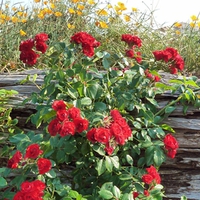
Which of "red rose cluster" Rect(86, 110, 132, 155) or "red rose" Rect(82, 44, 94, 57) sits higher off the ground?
"red rose" Rect(82, 44, 94, 57)

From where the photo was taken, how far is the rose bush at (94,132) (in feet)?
8.19

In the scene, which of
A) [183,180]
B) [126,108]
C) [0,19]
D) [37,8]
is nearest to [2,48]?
[0,19]

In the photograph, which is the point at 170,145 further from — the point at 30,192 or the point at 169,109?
the point at 30,192

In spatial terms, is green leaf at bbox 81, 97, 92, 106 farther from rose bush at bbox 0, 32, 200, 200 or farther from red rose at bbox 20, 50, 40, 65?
red rose at bbox 20, 50, 40, 65

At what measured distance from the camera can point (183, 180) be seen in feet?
11.0

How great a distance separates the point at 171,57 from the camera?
127 inches

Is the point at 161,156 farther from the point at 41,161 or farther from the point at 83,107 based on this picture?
the point at 41,161

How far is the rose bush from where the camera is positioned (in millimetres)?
2496

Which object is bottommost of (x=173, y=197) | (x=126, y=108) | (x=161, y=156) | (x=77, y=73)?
(x=173, y=197)

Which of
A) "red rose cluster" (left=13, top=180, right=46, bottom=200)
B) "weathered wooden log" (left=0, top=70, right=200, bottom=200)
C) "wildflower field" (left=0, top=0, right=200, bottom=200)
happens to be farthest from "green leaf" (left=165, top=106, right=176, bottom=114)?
"red rose cluster" (left=13, top=180, right=46, bottom=200)

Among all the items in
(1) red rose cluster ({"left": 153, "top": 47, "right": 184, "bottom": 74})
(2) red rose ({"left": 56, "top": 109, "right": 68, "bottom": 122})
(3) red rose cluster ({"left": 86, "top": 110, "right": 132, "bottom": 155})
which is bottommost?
(3) red rose cluster ({"left": 86, "top": 110, "right": 132, "bottom": 155})

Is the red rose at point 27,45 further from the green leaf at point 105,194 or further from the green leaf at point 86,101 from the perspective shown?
the green leaf at point 105,194

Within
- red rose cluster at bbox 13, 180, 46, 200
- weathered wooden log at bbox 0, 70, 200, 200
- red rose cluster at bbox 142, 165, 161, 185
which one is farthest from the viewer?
weathered wooden log at bbox 0, 70, 200, 200

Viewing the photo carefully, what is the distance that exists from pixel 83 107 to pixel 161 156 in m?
0.59
